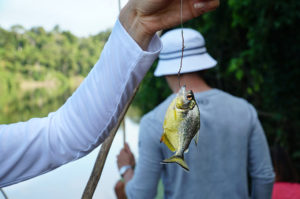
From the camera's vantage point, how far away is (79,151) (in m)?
1.08

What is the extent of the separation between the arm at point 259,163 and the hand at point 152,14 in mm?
1066

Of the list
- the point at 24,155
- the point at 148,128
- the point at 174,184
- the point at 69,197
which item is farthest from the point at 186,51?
the point at 69,197

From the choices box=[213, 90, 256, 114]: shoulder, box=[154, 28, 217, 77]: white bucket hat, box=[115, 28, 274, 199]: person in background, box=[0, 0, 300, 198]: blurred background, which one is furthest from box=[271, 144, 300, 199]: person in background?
box=[0, 0, 300, 198]: blurred background

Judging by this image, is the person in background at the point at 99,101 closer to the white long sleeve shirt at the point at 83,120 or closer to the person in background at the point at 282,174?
the white long sleeve shirt at the point at 83,120

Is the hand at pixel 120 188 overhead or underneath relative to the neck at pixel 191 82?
underneath

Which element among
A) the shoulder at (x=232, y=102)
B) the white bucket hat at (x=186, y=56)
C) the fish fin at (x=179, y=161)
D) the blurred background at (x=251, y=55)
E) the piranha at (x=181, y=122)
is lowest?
the blurred background at (x=251, y=55)

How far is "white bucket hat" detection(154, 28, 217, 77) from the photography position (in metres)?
1.64

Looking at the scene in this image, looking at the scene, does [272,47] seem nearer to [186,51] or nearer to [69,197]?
[186,51]

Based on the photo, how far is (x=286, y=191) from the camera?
2.25 metres

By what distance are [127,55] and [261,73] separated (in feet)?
12.8

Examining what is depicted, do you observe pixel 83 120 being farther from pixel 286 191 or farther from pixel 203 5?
pixel 286 191

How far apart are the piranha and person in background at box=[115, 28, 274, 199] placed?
2.63ft

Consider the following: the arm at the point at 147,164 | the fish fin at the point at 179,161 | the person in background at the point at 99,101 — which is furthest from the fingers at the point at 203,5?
the arm at the point at 147,164

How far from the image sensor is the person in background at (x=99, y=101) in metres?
0.91
